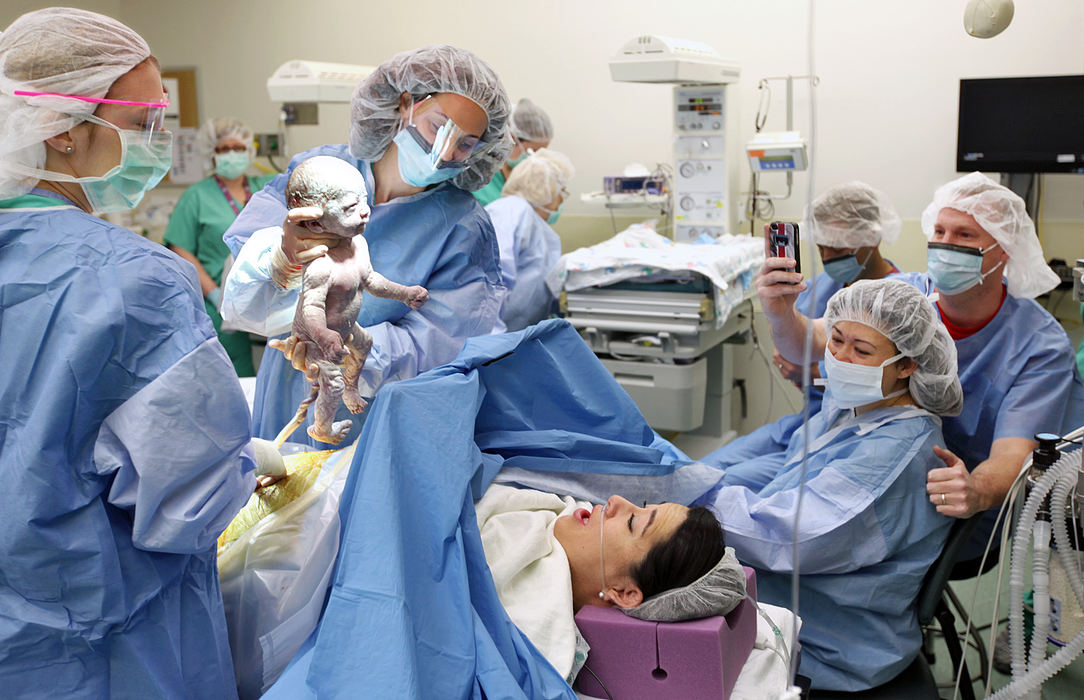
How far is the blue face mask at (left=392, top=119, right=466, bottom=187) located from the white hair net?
4.47ft

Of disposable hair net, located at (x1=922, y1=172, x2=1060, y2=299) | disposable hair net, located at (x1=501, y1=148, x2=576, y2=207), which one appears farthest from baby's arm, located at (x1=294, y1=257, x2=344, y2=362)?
disposable hair net, located at (x1=501, y1=148, x2=576, y2=207)

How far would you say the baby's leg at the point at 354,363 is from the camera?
130cm

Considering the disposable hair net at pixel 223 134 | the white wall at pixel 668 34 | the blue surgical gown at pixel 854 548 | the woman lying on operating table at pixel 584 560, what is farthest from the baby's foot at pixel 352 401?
the disposable hair net at pixel 223 134

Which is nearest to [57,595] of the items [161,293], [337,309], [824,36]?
[161,293]

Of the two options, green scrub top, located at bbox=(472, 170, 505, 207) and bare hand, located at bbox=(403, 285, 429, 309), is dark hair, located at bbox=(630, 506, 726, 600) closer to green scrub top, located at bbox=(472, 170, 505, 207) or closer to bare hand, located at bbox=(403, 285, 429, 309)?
bare hand, located at bbox=(403, 285, 429, 309)

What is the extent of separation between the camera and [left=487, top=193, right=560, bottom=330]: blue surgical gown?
11.3ft

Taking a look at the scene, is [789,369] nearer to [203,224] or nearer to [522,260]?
[522,260]

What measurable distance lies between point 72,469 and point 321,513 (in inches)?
16.9

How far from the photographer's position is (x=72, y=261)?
1125 millimetres

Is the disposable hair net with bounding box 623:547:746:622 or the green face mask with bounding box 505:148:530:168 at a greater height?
the green face mask with bounding box 505:148:530:168

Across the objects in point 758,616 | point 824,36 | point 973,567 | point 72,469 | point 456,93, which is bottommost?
point 973,567

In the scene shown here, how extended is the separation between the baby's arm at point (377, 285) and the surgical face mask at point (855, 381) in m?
1.05

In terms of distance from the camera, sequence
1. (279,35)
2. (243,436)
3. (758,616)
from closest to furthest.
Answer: (243,436) → (758,616) → (279,35)

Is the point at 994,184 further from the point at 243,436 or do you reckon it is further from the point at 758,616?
the point at 243,436
